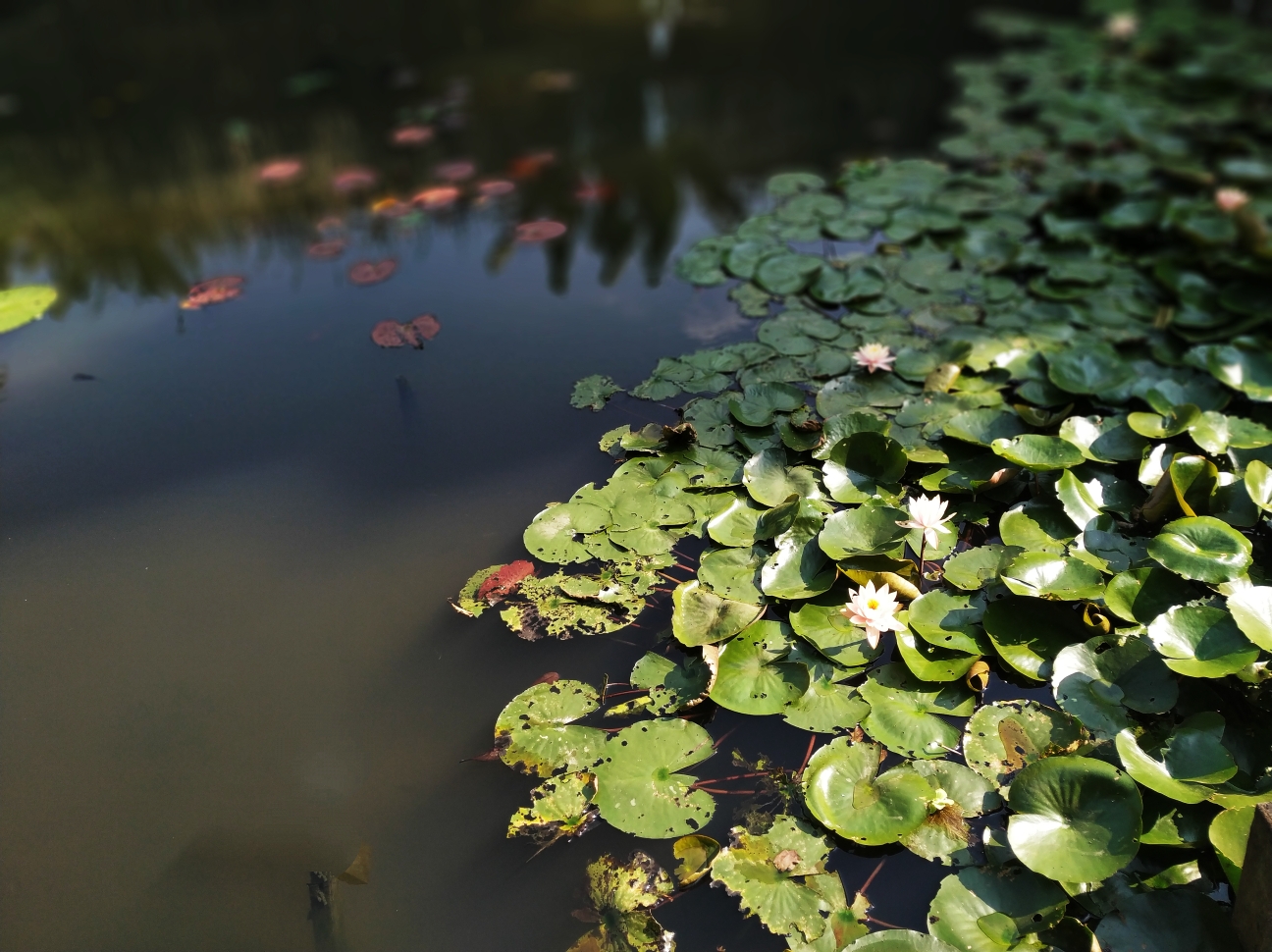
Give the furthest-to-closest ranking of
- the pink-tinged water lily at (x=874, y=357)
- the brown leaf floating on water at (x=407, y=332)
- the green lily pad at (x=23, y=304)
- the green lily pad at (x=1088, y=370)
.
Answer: the green lily pad at (x=23, y=304) → the brown leaf floating on water at (x=407, y=332) → the pink-tinged water lily at (x=874, y=357) → the green lily pad at (x=1088, y=370)

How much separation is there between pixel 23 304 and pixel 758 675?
133 inches

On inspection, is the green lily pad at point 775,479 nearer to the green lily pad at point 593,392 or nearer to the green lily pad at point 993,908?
the green lily pad at point 593,392

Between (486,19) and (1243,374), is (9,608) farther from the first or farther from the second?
(486,19)

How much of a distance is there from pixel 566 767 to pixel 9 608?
1.65m

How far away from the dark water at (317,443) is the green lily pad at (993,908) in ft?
0.25

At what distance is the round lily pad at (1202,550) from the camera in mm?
1936

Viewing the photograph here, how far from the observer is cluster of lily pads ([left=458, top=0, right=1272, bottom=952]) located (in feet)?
5.21

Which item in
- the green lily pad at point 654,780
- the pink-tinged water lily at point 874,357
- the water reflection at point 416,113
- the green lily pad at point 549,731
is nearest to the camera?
the green lily pad at point 654,780

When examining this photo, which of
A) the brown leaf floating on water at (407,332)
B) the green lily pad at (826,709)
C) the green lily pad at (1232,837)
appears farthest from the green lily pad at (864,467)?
the brown leaf floating on water at (407,332)

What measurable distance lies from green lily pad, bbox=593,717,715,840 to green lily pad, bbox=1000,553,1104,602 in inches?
33.3

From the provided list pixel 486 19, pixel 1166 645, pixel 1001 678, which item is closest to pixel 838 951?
pixel 1001 678

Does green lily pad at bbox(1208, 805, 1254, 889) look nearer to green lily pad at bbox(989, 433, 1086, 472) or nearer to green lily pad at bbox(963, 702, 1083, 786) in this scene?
green lily pad at bbox(963, 702, 1083, 786)

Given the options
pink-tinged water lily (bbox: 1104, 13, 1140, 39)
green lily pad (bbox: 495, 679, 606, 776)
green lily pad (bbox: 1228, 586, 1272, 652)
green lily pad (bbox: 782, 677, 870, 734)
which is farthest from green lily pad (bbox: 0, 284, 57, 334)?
pink-tinged water lily (bbox: 1104, 13, 1140, 39)

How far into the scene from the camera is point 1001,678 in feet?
6.42
